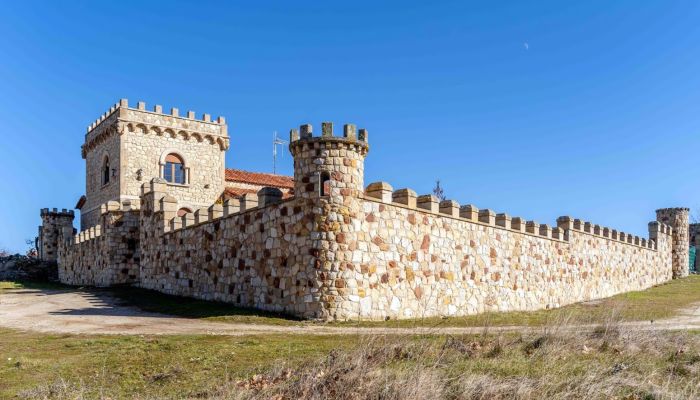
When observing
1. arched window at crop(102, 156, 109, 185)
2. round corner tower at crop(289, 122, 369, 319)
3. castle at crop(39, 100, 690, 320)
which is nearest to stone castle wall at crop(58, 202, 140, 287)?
castle at crop(39, 100, 690, 320)

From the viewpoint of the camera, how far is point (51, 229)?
158 ft

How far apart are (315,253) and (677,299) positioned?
1894 cm

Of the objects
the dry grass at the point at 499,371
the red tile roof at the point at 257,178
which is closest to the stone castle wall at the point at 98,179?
the red tile roof at the point at 257,178

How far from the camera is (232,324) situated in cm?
1474

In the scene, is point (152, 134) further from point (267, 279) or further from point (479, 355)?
point (479, 355)

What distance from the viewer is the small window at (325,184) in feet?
51.2

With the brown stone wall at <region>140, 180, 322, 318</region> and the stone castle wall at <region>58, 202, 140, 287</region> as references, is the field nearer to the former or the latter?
the brown stone wall at <region>140, 180, 322, 318</region>

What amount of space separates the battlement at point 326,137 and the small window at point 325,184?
91cm

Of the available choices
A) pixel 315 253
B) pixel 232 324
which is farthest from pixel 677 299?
pixel 232 324

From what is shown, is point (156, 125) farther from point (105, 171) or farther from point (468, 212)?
point (468, 212)

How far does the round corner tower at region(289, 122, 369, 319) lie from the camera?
15.3 metres

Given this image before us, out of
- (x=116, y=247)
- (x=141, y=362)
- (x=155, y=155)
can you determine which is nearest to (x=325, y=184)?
(x=141, y=362)

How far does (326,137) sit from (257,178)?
1315 inches

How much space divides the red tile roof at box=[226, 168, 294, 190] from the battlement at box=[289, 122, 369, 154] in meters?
30.0
